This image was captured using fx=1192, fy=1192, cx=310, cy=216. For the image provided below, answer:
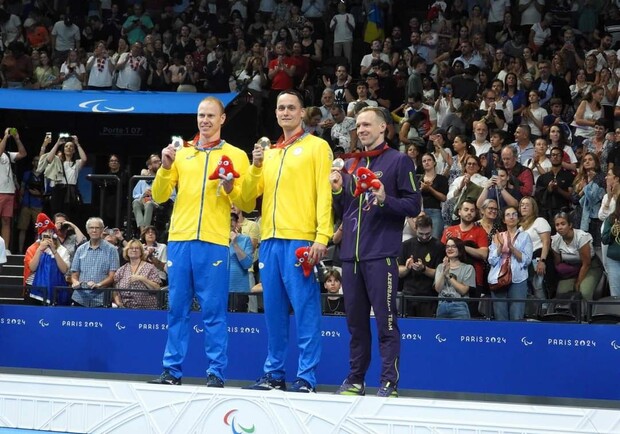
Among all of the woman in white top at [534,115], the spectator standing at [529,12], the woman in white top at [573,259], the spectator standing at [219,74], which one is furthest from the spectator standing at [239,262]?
the spectator standing at [529,12]

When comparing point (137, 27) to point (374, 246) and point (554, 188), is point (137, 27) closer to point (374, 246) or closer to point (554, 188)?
point (554, 188)

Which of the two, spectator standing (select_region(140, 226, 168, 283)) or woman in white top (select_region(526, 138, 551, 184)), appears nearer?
spectator standing (select_region(140, 226, 168, 283))

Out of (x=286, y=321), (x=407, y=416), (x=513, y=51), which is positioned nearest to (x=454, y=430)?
(x=407, y=416)

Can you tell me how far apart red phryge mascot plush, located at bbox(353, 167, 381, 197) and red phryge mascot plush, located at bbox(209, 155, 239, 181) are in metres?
0.86

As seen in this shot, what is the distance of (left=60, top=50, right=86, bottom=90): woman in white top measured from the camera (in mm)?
19141

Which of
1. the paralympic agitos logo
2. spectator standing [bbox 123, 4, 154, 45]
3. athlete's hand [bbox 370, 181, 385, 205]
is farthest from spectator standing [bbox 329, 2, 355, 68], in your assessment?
the paralympic agitos logo

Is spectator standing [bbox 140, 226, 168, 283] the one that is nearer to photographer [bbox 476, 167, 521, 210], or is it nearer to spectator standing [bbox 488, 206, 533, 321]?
photographer [bbox 476, 167, 521, 210]

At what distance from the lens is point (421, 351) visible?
444 inches

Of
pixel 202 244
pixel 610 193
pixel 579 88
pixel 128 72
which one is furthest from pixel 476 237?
pixel 128 72

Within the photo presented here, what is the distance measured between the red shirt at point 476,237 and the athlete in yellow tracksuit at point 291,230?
4.25 meters

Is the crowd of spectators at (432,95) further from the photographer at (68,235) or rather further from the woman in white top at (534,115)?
the photographer at (68,235)

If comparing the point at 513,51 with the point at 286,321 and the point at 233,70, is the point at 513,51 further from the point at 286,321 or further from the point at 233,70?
the point at 286,321

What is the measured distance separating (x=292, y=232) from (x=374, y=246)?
551mm

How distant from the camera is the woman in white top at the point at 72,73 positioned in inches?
754
